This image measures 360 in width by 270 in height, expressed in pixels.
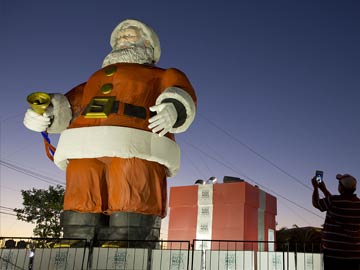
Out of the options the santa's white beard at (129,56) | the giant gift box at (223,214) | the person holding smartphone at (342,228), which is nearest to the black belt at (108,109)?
the santa's white beard at (129,56)

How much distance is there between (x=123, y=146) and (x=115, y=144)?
9cm

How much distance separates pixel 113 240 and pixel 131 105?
156 centimetres

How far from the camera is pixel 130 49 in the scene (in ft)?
17.6

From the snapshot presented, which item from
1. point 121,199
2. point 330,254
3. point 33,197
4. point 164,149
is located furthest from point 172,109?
point 33,197

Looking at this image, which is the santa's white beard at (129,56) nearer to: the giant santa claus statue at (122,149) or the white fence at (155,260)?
the giant santa claus statue at (122,149)

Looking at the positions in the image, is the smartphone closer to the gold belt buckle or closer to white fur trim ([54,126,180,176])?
white fur trim ([54,126,180,176])

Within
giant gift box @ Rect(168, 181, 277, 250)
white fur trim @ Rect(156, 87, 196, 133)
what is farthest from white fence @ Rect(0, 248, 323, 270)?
giant gift box @ Rect(168, 181, 277, 250)

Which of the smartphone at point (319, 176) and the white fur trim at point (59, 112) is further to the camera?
the white fur trim at point (59, 112)

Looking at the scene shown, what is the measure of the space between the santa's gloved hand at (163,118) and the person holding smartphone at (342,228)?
175cm

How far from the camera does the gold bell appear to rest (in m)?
4.91

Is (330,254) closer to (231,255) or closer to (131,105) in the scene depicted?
(231,255)

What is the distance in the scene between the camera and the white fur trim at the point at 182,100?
4664 millimetres

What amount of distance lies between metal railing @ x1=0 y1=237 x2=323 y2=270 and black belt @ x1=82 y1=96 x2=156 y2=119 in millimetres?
1451

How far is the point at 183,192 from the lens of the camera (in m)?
8.82
